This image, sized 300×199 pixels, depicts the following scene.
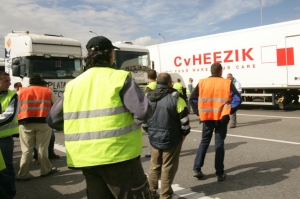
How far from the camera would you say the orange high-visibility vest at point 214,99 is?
4566 millimetres

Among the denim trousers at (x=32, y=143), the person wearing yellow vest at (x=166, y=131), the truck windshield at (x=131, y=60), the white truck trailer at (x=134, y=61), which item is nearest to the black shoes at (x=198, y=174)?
the person wearing yellow vest at (x=166, y=131)

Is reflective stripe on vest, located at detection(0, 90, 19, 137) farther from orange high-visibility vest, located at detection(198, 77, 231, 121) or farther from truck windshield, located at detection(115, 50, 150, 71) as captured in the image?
truck windshield, located at detection(115, 50, 150, 71)

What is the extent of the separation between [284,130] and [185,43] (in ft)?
30.3

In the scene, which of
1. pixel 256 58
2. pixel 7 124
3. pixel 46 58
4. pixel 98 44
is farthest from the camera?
pixel 256 58

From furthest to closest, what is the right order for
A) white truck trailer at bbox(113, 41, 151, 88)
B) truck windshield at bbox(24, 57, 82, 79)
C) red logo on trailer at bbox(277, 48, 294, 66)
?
white truck trailer at bbox(113, 41, 151, 88) → red logo on trailer at bbox(277, 48, 294, 66) → truck windshield at bbox(24, 57, 82, 79)

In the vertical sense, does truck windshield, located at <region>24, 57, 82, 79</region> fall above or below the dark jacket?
above

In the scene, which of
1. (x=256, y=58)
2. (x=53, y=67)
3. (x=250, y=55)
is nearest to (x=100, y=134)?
(x=53, y=67)

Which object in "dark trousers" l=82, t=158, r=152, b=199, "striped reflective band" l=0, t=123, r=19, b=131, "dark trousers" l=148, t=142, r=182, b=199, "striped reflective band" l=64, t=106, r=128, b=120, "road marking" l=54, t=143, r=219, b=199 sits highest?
"striped reflective band" l=64, t=106, r=128, b=120

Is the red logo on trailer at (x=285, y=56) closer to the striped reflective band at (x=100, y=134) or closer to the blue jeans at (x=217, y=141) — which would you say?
the blue jeans at (x=217, y=141)

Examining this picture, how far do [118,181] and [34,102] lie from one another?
3.77m

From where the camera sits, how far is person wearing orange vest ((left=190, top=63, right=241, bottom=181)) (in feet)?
15.0

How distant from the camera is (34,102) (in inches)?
209

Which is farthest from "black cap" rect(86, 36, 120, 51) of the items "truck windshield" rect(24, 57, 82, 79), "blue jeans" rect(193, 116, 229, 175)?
"truck windshield" rect(24, 57, 82, 79)

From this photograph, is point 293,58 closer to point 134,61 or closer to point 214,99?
point 134,61
